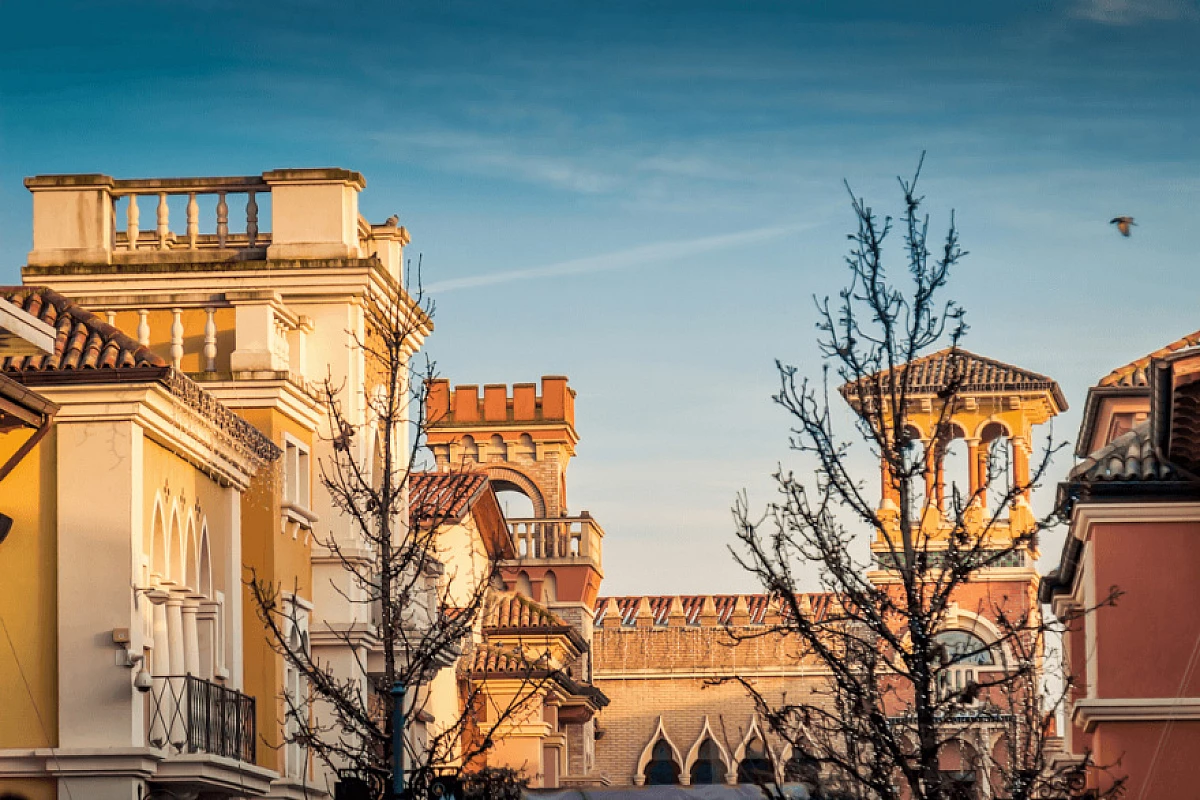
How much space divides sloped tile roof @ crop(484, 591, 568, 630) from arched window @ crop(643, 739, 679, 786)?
26.8m

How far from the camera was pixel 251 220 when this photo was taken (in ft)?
91.3

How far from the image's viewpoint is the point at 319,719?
93.3ft

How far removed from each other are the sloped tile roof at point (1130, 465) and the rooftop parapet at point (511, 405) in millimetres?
42416

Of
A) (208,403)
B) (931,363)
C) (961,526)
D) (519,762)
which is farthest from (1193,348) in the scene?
(931,363)

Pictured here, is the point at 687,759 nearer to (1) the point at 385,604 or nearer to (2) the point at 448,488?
(2) the point at 448,488

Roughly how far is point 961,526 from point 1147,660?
30.3ft

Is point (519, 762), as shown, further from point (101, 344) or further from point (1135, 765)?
point (101, 344)

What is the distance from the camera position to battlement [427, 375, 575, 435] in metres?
68.4

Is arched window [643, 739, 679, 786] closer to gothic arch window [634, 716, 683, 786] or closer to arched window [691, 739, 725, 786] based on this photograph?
gothic arch window [634, 716, 683, 786]

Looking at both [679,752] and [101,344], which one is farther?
[679,752]

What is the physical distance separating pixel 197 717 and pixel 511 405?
152 ft

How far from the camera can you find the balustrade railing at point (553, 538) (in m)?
64.6

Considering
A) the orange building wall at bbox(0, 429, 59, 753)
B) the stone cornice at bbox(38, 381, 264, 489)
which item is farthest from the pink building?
the orange building wall at bbox(0, 429, 59, 753)

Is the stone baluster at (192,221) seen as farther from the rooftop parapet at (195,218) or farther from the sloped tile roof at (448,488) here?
the sloped tile roof at (448,488)
